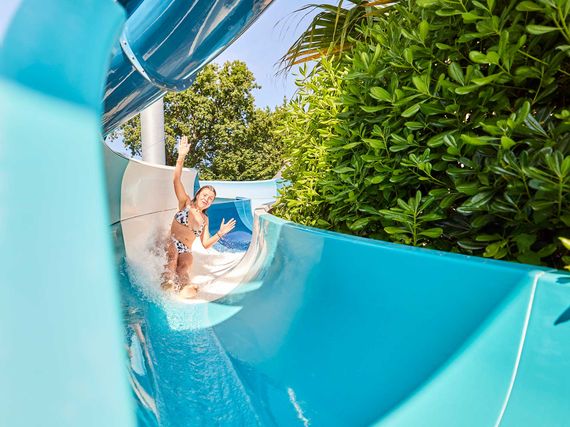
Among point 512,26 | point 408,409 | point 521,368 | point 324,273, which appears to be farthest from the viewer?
point 324,273

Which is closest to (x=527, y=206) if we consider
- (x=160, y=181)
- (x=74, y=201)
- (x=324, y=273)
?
(x=324, y=273)

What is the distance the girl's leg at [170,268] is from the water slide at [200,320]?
1.44m

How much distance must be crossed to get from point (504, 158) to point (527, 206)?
0.16 m

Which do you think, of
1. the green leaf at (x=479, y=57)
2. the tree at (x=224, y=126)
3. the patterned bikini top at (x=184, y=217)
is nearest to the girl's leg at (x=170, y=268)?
the patterned bikini top at (x=184, y=217)

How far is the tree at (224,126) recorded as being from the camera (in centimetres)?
2059

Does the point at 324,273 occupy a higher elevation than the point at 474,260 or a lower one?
lower

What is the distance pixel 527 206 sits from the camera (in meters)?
0.99

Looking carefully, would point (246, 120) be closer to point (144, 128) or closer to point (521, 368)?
point (144, 128)

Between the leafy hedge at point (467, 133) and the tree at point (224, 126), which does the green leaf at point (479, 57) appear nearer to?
the leafy hedge at point (467, 133)

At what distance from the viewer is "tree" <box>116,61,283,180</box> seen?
811 inches

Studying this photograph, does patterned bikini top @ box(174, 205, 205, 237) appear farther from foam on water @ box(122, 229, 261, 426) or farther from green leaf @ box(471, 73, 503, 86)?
green leaf @ box(471, 73, 503, 86)

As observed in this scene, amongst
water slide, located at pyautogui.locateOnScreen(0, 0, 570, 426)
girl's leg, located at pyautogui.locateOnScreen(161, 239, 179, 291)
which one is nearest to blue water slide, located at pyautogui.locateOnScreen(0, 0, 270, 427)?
water slide, located at pyautogui.locateOnScreen(0, 0, 570, 426)

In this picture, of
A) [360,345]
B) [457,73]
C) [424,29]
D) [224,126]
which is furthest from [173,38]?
[224,126]

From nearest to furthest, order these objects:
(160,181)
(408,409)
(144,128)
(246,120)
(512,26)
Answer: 1. (408,409)
2. (512,26)
3. (160,181)
4. (144,128)
5. (246,120)
